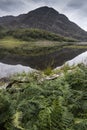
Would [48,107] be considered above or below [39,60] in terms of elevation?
below

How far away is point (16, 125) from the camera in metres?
5.05

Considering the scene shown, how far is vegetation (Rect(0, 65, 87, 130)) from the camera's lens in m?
4.91

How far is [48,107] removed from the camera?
5172mm

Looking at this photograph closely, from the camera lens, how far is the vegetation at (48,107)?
193 inches

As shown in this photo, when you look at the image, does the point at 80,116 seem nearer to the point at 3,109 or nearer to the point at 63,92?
the point at 63,92

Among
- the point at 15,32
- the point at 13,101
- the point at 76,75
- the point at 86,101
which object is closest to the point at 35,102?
the point at 13,101

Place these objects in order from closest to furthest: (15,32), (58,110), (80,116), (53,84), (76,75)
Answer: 1. (58,110)
2. (80,116)
3. (53,84)
4. (76,75)
5. (15,32)

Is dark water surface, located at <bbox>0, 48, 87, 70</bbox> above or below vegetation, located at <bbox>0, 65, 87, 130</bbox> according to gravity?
above

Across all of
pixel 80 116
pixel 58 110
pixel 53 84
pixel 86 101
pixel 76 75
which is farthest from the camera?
pixel 76 75

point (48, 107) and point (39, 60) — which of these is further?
point (39, 60)

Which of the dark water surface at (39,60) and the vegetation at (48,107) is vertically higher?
the dark water surface at (39,60)

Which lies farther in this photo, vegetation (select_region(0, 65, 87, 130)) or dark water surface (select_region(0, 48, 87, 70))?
dark water surface (select_region(0, 48, 87, 70))

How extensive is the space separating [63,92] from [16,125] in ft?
4.86

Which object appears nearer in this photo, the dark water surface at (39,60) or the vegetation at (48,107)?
the vegetation at (48,107)
